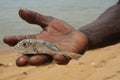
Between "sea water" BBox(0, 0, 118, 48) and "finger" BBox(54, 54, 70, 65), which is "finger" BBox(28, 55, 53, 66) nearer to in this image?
"finger" BBox(54, 54, 70, 65)

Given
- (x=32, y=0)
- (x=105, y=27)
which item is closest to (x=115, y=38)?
(x=105, y=27)

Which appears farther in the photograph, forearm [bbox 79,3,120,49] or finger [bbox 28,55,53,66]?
forearm [bbox 79,3,120,49]

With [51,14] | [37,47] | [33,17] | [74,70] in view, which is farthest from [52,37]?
[51,14]

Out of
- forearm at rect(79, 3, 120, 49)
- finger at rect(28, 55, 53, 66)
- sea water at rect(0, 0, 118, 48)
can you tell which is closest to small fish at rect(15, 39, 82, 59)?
finger at rect(28, 55, 53, 66)

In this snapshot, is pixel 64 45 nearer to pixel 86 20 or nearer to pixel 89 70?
pixel 89 70

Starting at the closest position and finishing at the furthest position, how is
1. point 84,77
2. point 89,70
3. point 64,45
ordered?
1. point 64,45
2. point 84,77
3. point 89,70

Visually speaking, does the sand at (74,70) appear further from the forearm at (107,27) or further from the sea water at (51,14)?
the sea water at (51,14)
